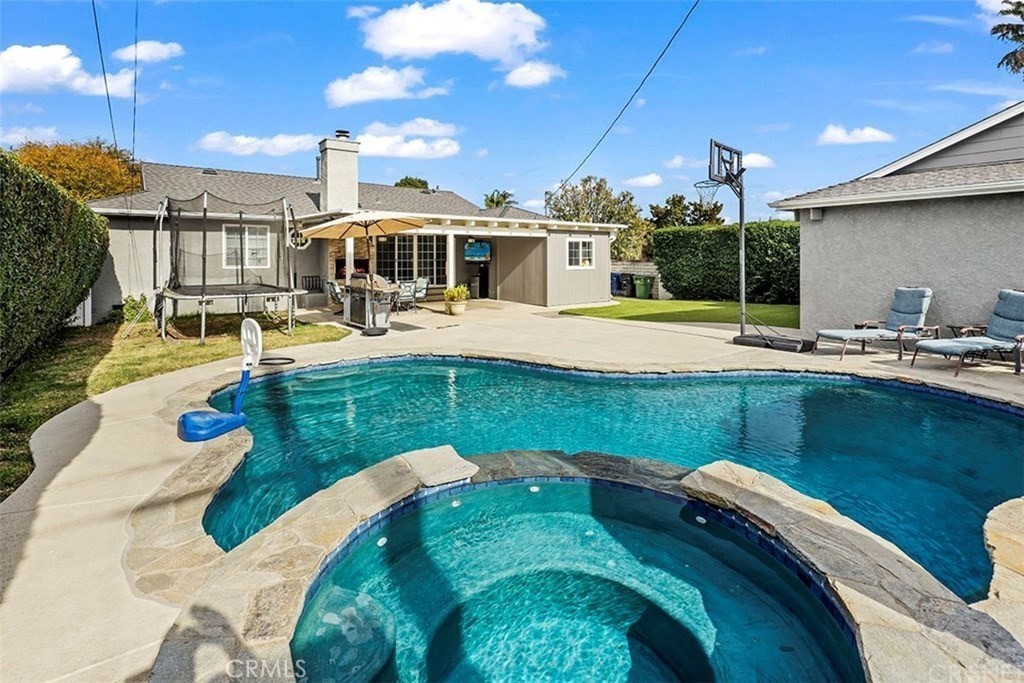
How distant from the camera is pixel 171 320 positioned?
13000 mm

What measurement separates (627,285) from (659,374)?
15.6 m

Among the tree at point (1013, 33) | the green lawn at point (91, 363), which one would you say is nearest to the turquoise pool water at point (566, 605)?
the green lawn at point (91, 363)

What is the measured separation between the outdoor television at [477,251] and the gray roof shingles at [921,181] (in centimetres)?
1086

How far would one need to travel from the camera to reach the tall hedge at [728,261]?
18.2 m

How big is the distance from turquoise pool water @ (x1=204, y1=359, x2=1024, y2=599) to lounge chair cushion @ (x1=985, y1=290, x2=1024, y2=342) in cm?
225

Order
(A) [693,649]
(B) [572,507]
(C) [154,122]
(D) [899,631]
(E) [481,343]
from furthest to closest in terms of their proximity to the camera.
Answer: (C) [154,122]
(E) [481,343]
(B) [572,507]
(A) [693,649]
(D) [899,631]

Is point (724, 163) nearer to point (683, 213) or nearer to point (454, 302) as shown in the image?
point (454, 302)

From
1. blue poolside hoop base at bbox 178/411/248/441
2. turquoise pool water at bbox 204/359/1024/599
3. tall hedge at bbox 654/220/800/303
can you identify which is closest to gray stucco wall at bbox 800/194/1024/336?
turquoise pool water at bbox 204/359/1024/599

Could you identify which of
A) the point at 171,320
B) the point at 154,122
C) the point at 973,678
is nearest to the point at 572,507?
the point at 973,678

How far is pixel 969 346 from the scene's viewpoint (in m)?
7.63

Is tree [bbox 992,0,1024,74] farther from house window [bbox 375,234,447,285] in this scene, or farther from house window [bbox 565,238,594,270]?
house window [bbox 375,234,447,285]

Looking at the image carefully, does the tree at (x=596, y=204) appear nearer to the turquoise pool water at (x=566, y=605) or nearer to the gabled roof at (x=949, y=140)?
the gabled roof at (x=949, y=140)

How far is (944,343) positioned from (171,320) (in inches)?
610

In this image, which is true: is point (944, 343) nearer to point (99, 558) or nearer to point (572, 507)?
point (572, 507)
